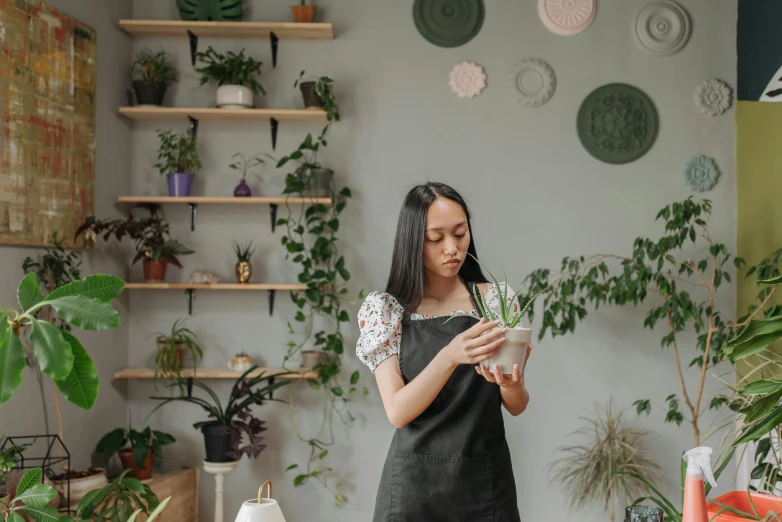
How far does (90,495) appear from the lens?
283 cm

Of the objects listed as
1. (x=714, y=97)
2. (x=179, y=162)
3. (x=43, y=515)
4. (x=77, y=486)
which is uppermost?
(x=714, y=97)

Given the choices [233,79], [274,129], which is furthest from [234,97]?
[274,129]

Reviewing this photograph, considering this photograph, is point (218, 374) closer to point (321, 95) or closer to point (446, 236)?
point (321, 95)

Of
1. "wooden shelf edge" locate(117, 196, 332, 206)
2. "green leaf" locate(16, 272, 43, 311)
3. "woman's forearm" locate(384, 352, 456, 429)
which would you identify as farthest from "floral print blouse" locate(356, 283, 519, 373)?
"wooden shelf edge" locate(117, 196, 332, 206)

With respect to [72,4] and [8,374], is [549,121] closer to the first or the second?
[72,4]

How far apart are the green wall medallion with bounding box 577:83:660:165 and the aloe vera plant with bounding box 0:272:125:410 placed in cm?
271

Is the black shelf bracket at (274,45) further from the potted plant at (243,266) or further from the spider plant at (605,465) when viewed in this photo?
the spider plant at (605,465)

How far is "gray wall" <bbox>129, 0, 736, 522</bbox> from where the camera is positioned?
374 cm

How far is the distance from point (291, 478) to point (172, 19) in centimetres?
228

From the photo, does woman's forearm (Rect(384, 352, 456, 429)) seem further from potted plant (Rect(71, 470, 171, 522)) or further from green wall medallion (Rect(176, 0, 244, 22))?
green wall medallion (Rect(176, 0, 244, 22))

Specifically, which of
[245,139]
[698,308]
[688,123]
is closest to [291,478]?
[245,139]

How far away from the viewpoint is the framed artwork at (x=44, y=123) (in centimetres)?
292

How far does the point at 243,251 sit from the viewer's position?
150 inches

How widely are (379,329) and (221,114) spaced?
2.15 m
